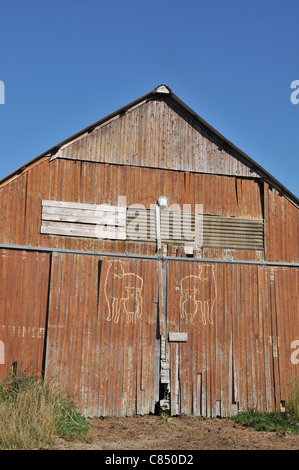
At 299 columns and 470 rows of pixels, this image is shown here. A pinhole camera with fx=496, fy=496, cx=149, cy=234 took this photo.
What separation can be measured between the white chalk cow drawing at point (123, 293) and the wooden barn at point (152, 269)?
2 cm

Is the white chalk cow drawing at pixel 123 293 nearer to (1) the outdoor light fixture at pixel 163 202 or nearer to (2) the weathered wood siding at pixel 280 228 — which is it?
(1) the outdoor light fixture at pixel 163 202

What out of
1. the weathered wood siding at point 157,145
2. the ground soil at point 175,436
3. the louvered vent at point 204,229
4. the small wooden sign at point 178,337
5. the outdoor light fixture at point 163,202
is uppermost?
the weathered wood siding at point 157,145

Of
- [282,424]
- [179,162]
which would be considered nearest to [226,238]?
[179,162]

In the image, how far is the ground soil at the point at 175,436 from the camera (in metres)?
9.08

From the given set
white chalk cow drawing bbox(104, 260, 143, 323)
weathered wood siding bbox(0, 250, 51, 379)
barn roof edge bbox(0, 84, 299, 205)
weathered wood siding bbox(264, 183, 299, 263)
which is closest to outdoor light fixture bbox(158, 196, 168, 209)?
white chalk cow drawing bbox(104, 260, 143, 323)

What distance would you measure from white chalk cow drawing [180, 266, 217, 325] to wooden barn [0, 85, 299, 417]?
0.11 feet

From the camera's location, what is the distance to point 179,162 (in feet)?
41.5

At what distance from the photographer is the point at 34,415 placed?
28.9 ft

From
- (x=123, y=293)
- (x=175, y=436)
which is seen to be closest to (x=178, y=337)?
(x=123, y=293)

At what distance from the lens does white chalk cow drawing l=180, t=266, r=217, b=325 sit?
1204 centimetres

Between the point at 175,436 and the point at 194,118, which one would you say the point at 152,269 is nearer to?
the point at 175,436

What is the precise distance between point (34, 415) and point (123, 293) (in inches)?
147

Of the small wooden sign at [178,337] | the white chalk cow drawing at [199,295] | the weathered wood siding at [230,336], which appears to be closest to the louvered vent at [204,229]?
the weathered wood siding at [230,336]

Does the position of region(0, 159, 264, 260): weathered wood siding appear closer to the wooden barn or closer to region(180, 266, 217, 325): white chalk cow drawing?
the wooden barn
